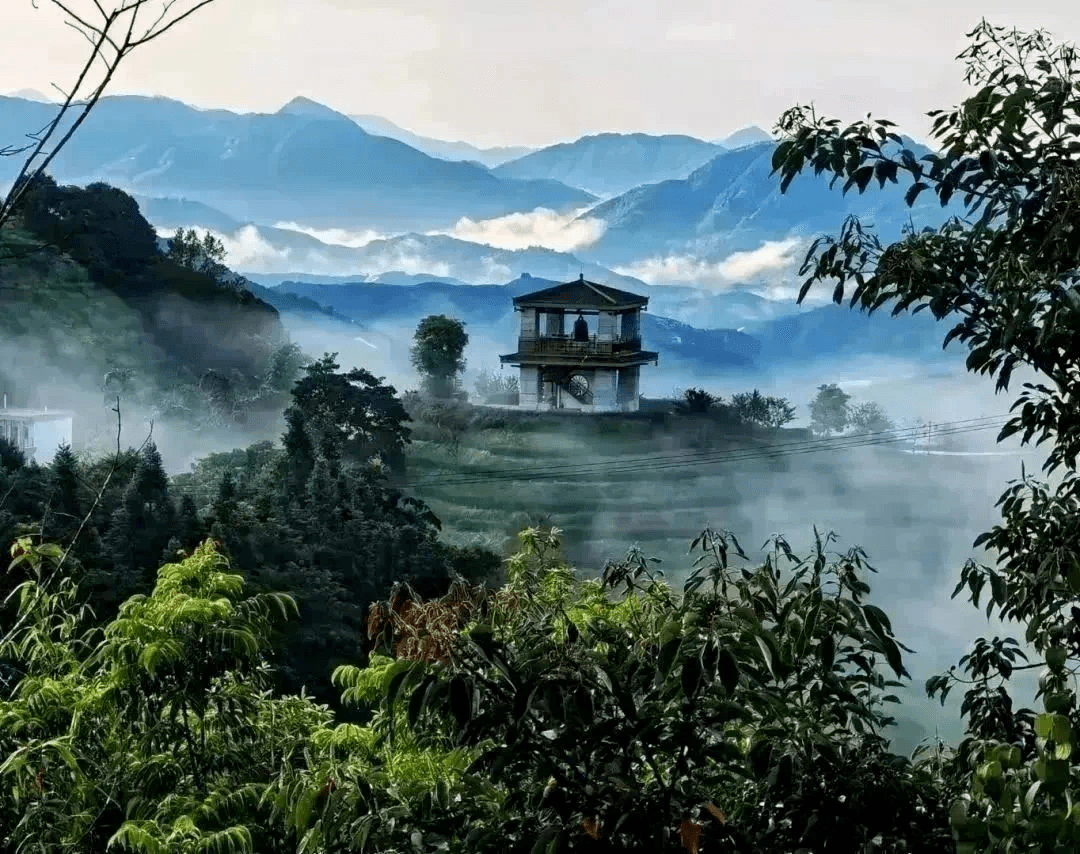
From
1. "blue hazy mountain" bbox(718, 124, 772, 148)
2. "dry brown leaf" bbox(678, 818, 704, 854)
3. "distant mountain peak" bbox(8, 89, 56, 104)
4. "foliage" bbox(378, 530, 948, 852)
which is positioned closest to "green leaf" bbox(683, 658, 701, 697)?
"foliage" bbox(378, 530, 948, 852)

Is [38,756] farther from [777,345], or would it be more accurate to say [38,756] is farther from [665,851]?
[777,345]

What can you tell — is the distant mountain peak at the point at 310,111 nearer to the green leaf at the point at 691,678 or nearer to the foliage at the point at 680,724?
the foliage at the point at 680,724

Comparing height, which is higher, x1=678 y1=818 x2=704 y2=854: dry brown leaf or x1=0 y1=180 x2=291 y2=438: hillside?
x1=0 y1=180 x2=291 y2=438: hillside

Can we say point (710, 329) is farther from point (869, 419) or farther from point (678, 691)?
point (678, 691)

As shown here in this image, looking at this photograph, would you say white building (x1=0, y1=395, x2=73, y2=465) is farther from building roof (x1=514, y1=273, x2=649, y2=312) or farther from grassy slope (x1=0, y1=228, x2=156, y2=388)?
building roof (x1=514, y1=273, x2=649, y2=312)

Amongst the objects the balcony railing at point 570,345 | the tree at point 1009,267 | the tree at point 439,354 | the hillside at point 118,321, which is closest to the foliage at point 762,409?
the balcony railing at point 570,345

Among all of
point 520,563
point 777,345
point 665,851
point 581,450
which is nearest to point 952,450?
point 777,345

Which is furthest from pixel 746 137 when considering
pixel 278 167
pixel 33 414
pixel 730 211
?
pixel 33 414
